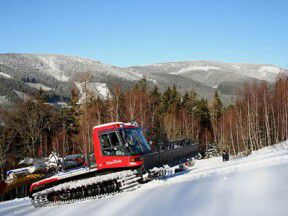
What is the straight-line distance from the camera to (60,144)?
146 ft

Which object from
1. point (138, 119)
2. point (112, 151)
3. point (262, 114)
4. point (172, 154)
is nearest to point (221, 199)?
point (112, 151)

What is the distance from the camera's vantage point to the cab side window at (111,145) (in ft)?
45.3

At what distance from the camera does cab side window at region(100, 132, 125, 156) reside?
45.3 ft

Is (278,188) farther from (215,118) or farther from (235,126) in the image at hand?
(215,118)

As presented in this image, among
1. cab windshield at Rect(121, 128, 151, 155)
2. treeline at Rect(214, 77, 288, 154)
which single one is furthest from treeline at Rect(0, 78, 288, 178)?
cab windshield at Rect(121, 128, 151, 155)

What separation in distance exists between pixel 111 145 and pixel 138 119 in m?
26.4

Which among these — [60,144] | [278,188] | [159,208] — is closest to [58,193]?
[159,208]

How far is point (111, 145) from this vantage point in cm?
1398

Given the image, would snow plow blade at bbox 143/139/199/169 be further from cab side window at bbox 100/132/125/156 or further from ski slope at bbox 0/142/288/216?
ski slope at bbox 0/142/288/216

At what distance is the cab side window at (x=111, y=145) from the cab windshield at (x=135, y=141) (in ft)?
1.02

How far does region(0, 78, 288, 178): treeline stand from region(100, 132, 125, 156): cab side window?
16.6 m

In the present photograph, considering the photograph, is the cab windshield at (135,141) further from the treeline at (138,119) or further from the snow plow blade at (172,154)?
the treeline at (138,119)

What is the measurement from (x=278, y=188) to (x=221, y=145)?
47286 millimetres

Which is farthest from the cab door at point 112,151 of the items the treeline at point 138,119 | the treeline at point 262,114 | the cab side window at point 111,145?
the treeline at point 262,114
